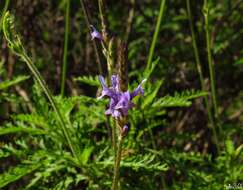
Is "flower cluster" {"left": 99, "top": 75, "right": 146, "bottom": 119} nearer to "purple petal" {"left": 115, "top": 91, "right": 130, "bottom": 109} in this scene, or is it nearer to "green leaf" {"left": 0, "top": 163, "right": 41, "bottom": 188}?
"purple petal" {"left": 115, "top": 91, "right": 130, "bottom": 109}

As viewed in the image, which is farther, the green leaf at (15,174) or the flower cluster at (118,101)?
the green leaf at (15,174)

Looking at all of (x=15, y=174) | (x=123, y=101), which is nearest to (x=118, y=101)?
(x=123, y=101)

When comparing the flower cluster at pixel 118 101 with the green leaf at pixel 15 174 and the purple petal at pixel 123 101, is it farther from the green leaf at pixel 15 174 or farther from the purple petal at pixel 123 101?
the green leaf at pixel 15 174

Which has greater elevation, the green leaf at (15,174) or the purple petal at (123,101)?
the purple petal at (123,101)

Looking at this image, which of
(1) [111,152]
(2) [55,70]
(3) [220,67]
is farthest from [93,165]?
(3) [220,67]

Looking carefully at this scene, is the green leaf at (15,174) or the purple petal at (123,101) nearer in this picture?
the purple petal at (123,101)

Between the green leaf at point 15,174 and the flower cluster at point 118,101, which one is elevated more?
the flower cluster at point 118,101

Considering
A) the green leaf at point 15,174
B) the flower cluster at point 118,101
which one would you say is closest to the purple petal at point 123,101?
the flower cluster at point 118,101

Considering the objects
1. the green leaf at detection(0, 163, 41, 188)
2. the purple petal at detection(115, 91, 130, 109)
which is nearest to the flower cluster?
the purple petal at detection(115, 91, 130, 109)

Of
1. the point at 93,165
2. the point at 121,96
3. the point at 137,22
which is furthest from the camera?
the point at 137,22

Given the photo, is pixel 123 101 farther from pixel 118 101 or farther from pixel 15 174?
pixel 15 174

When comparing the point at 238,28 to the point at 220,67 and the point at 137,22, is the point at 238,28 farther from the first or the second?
the point at 137,22
